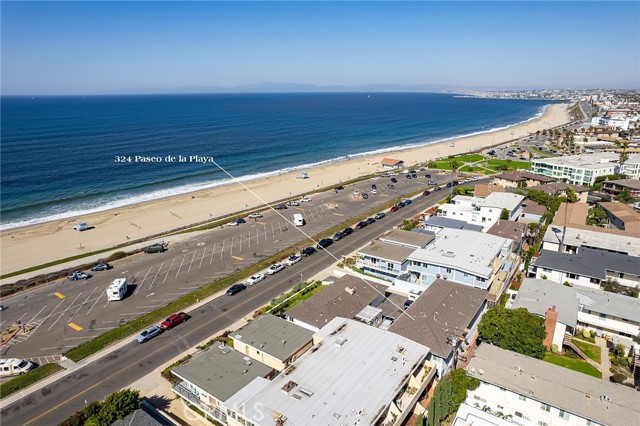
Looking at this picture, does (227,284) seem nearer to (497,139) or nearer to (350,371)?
(350,371)

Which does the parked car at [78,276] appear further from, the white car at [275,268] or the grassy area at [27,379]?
the white car at [275,268]

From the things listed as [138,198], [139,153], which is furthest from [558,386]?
[139,153]

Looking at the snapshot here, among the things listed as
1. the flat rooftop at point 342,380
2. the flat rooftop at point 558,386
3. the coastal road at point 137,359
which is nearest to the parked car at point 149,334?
the coastal road at point 137,359

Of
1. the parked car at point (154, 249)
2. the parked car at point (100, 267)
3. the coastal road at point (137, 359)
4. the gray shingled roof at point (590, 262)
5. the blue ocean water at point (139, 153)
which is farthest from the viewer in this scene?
the blue ocean water at point (139, 153)

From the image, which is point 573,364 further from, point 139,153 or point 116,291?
point 139,153

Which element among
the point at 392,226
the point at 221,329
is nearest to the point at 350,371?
the point at 221,329

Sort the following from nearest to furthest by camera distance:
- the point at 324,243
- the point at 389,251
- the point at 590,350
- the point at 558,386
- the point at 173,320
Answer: the point at 558,386 → the point at 590,350 → the point at 173,320 → the point at 389,251 → the point at 324,243
